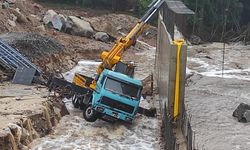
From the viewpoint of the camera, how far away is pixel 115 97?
2141cm

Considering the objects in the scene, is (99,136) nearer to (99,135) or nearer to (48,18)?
(99,135)

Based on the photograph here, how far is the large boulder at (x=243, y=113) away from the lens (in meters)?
24.2

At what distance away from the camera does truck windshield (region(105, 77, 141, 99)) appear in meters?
21.8

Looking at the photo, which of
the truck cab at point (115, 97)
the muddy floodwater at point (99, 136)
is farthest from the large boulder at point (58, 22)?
the truck cab at point (115, 97)

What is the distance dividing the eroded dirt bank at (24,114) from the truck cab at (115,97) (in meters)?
2.06

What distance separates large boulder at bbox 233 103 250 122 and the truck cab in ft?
18.6

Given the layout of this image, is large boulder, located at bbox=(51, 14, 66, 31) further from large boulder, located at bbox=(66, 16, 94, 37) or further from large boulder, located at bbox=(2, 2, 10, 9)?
large boulder, located at bbox=(2, 2, 10, 9)

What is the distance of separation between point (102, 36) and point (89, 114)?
22704mm

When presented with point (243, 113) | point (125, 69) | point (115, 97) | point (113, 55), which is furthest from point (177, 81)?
point (243, 113)

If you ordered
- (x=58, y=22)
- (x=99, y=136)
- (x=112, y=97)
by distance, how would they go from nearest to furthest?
(x=99, y=136) < (x=112, y=97) < (x=58, y=22)

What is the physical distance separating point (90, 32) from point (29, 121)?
2588 cm

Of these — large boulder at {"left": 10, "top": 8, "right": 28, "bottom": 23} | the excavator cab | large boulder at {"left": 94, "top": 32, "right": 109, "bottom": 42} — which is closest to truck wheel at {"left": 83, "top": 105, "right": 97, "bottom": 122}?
the excavator cab

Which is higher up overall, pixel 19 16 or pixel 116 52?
pixel 116 52

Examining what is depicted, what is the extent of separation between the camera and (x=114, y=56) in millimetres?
24391
